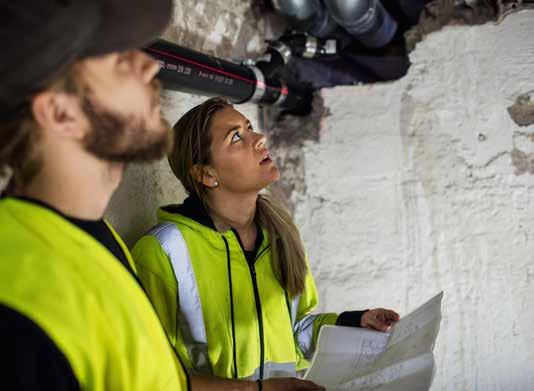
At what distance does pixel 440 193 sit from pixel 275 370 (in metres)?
0.91

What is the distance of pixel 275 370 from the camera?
138 cm

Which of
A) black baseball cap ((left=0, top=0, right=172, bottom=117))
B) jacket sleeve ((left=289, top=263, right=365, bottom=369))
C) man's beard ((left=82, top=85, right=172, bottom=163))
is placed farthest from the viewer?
jacket sleeve ((left=289, top=263, right=365, bottom=369))

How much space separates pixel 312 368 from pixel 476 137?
113 centimetres

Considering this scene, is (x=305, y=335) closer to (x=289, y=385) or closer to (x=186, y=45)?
(x=289, y=385)

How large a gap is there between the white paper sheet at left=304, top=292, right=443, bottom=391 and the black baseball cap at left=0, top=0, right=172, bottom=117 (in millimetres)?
701

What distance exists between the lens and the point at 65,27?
0.64 metres

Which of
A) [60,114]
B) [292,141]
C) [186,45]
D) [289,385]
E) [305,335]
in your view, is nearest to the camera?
[60,114]

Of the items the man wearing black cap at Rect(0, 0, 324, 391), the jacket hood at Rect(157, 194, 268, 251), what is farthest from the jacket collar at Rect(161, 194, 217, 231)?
the man wearing black cap at Rect(0, 0, 324, 391)

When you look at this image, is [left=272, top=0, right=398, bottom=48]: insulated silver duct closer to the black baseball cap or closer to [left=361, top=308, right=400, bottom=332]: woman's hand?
[left=361, top=308, right=400, bottom=332]: woman's hand

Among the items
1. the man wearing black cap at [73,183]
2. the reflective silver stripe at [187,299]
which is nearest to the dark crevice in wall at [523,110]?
the reflective silver stripe at [187,299]

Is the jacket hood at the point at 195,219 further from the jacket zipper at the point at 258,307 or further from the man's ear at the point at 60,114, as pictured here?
the man's ear at the point at 60,114

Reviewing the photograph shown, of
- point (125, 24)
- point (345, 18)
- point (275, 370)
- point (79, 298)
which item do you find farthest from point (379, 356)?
point (345, 18)

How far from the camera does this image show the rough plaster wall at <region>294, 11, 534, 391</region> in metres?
1.89

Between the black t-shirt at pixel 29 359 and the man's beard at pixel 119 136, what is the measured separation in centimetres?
23
